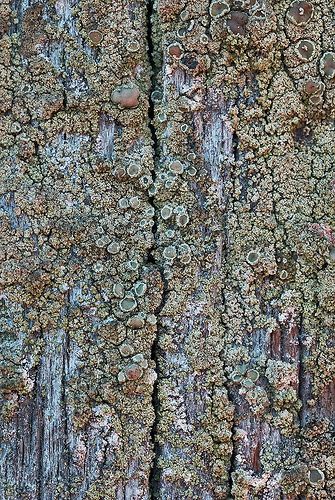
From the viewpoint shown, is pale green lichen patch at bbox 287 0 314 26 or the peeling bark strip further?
pale green lichen patch at bbox 287 0 314 26

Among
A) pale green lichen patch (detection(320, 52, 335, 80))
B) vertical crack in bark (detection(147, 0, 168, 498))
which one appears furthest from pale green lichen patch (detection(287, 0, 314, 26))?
vertical crack in bark (detection(147, 0, 168, 498))

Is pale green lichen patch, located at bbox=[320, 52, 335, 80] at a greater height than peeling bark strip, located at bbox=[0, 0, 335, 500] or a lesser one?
greater

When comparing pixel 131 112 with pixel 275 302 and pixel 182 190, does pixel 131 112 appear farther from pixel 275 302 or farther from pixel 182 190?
pixel 275 302

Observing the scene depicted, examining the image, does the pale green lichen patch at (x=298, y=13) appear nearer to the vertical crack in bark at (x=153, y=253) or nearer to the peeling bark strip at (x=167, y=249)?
the peeling bark strip at (x=167, y=249)

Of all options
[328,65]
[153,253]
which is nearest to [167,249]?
[153,253]

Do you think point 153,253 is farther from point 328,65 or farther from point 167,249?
point 328,65

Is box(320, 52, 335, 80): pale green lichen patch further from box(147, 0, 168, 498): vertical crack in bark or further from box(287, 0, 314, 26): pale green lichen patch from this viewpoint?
box(147, 0, 168, 498): vertical crack in bark

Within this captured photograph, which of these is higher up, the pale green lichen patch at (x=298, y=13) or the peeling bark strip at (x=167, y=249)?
the pale green lichen patch at (x=298, y=13)

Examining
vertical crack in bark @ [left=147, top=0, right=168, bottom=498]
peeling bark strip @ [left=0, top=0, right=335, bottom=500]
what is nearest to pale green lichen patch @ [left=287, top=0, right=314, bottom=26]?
peeling bark strip @ [left=0, top=0, right=335, bottom=500]

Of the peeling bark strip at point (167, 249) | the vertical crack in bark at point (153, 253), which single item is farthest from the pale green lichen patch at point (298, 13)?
the vertical crack in bark at point (153, 253)
